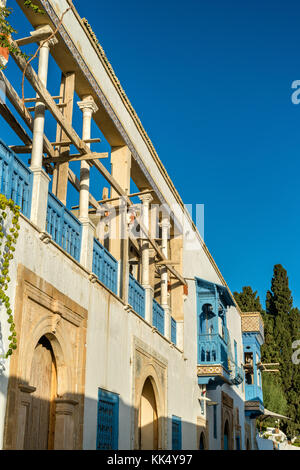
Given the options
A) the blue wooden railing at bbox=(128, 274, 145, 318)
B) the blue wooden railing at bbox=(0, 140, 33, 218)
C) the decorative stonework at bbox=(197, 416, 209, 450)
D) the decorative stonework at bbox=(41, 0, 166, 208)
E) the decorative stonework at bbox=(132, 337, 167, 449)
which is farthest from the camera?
the decorative stonework at bbox=(197, 416, 209, 450)

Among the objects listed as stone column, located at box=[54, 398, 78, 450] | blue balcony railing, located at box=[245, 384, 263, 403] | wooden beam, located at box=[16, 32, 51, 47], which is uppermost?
wooden beam, located at box=[16, 32, 51, 47]

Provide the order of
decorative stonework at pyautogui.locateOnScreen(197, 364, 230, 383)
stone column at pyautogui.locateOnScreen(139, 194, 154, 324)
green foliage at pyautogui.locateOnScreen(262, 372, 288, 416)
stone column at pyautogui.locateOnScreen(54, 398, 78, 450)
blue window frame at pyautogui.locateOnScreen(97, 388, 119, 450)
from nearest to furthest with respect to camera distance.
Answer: stone column at pyautogui.locateOnScreen(54, 398, 78, 450), blue window frame at pyautogui.locateOnScreen(97, 388, 119, 450), stone column at pyautogui.locateOnScreen(139, 194, 154, 324), decorative stonework at pyautogui.locateOnScreen(197, 364, 230, 383), green foliage at pyautogui.locateOnScreen(262, 372, 288, 416)

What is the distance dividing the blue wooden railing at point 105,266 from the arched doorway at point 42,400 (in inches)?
76.9

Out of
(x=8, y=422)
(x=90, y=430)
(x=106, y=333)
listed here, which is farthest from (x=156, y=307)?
Answer: (x=8, y=422)

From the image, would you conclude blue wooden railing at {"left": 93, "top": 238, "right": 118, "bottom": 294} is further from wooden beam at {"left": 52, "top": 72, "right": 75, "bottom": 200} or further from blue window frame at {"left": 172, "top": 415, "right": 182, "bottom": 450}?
blue window frame at {"left": 172, "top": 415, "right": 182, "bottom": 450}

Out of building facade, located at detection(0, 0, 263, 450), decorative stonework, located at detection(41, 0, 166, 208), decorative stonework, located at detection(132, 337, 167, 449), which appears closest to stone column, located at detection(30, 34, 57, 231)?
building facade, located at detection(0, 0, 263, 450)

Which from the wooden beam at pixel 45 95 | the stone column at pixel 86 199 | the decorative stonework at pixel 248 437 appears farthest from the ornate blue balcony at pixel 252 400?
the wooden beam at pixel 45 95

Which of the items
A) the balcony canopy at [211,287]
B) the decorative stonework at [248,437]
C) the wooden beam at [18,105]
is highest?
the wooden beam at [18,105]

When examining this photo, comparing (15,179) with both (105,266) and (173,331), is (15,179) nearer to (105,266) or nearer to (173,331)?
(105,266)

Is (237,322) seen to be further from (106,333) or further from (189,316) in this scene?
(106,333)

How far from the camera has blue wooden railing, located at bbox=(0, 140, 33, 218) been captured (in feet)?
20.9

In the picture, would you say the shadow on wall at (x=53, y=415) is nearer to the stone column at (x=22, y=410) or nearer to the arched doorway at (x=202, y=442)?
the stone column at (x=22, y=410)

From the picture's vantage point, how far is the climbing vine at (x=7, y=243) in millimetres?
5879

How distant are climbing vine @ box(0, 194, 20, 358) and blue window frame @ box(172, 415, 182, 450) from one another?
782 cm
